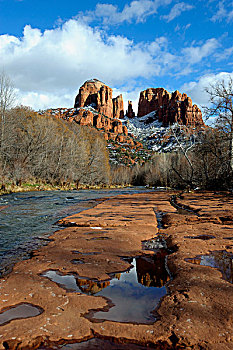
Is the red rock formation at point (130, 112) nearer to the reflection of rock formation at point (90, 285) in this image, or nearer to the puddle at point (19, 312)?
the reflection of rock formation at point (90, 285)

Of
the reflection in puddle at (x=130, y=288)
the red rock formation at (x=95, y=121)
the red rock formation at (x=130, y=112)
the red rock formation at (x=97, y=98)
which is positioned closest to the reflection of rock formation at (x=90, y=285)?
the reflection in puddle at (x=130, y=288)

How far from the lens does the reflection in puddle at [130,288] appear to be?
4.20ft

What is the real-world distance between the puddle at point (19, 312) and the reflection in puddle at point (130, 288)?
1.04ft

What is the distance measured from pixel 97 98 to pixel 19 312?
536 ft

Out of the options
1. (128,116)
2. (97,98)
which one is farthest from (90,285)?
(128,116)

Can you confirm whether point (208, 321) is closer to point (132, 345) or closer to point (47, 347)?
point (132, 345)

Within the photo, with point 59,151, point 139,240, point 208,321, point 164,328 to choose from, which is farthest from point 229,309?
point 59,151

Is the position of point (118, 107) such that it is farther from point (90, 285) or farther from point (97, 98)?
point (90, 285)

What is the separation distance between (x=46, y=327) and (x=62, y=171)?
3077cm

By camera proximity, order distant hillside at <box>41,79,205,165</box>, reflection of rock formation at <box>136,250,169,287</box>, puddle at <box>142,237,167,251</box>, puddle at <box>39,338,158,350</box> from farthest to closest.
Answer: distant hillside at <box>41,79,205,165</box>, puddle at <box>142,237,167,251</box>, reflection of rock formation at <box>136,250,169,287</box>, puddle at <box>39,338,158,350</box>

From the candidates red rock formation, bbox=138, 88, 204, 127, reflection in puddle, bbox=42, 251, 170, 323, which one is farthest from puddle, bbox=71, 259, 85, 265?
red rock formation, bbox=138, 88, 204, 127

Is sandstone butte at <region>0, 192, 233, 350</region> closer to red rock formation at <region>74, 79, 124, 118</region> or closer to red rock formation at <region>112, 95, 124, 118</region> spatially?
red rock formation at <region>74, 79, 124, 118</region>

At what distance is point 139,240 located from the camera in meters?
2.95

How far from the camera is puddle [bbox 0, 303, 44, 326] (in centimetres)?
124
